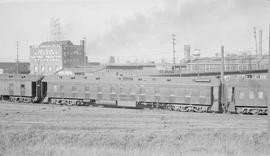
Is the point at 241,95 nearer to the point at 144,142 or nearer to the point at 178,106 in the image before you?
the point at 178,106

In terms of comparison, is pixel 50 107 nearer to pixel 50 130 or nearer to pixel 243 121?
pixel 50 130

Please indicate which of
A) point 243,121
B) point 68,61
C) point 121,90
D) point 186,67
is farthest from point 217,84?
point 68,61

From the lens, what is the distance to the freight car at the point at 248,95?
3066 cm

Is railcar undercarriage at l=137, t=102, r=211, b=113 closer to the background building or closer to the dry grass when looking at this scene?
the dry grass

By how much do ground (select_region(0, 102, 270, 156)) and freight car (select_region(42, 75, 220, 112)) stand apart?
7.62 ft

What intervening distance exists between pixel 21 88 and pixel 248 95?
2635 cm

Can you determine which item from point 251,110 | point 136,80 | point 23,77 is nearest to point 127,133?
point 136,80

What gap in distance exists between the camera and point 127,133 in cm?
2275

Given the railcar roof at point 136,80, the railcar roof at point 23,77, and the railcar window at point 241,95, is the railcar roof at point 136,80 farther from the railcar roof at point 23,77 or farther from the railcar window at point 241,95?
the railcar window at point 241,95

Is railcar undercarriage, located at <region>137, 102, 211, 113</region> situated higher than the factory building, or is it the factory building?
the factory building

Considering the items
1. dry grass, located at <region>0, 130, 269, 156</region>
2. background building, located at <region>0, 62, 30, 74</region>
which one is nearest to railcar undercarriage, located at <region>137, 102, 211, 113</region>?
dry grass, located at <region>0, 130, 269, 156</region>

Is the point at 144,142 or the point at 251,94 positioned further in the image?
the point at 251,94

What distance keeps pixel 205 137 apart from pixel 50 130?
34.7ft

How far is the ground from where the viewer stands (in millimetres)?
16781
